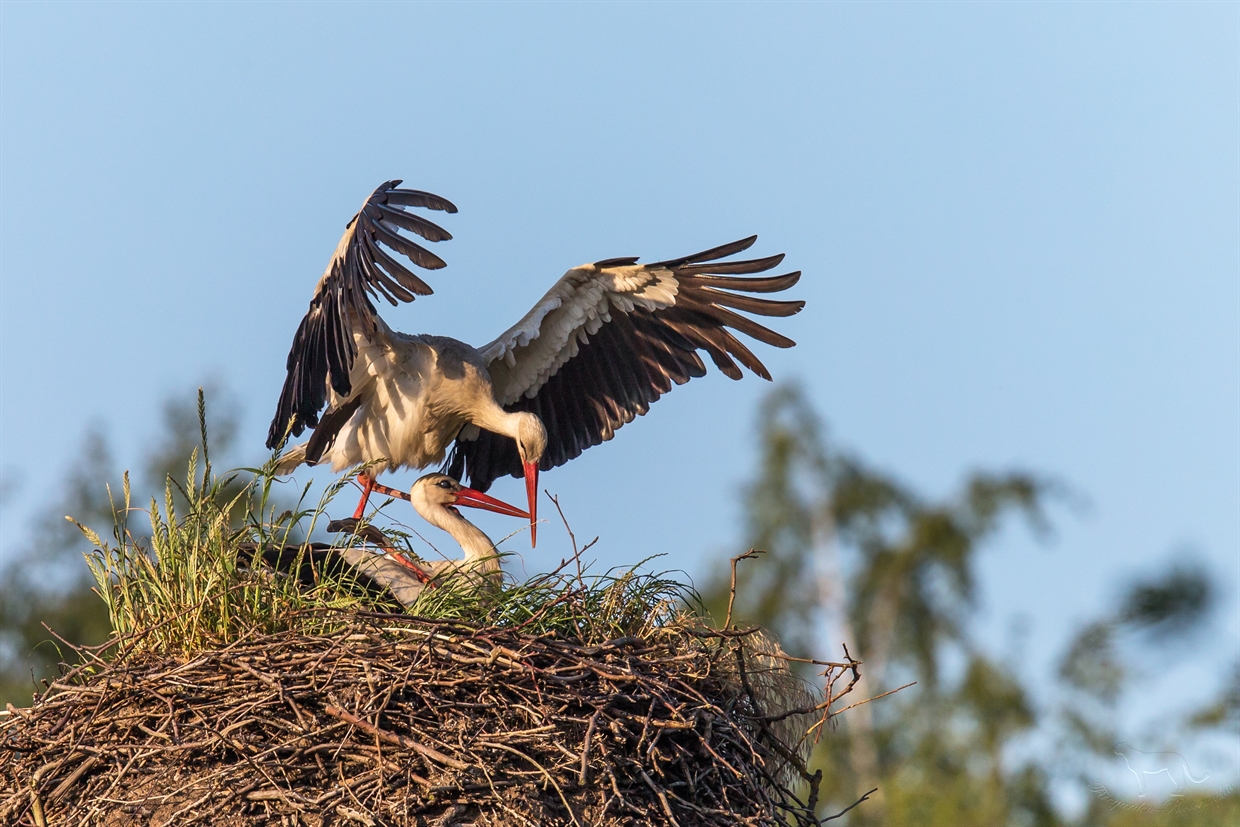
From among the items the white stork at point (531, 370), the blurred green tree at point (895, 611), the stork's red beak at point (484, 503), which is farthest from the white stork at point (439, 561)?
the blurred green tree at point (895, 611)

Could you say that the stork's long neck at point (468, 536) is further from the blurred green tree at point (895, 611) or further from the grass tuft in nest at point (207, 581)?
the blurred green tree at point (895, 611)

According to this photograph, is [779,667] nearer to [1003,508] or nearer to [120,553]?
[120,553]

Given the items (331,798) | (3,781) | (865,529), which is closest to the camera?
(331,798)

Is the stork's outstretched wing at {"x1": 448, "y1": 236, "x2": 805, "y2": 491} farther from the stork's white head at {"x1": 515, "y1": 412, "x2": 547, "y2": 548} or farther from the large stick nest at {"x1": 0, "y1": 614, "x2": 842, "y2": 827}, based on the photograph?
the large stick nest at {"x1": 0, "y1": 614, "x2": 842, "y2": 827}

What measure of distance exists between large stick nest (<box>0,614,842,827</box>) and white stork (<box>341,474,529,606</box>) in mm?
568

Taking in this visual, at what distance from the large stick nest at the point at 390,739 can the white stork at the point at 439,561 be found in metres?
0.57

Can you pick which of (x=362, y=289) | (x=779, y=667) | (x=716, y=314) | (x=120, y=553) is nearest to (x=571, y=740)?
(x=779, y=667)

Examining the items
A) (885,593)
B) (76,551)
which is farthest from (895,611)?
(76,551)

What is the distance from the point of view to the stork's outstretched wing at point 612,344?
5.73 meters

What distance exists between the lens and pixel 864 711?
58.6 feet

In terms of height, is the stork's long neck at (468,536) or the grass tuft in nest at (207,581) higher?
the stork's long neck at (468,536)

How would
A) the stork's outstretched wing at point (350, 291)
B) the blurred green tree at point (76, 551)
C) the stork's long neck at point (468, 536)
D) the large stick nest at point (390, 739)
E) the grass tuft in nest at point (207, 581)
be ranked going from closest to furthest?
the large stick nest at point (390, 739)
the grass tuft in nest at point (207, 581)
the stork's long neck at point (468, 536)
the stork's outstretched wing at point (350, 291)
the blurred green tree at point (76, 551)

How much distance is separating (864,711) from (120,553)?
49.5ft

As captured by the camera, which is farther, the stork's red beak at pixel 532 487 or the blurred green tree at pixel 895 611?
the blurred green tree at pixel 895 611
